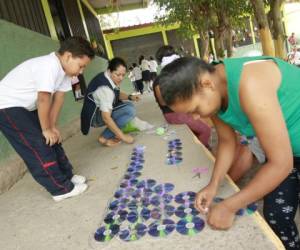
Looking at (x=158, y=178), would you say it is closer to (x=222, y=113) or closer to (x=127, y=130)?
(x=222, y=113)

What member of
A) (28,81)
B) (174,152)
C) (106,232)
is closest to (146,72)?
(174,152)

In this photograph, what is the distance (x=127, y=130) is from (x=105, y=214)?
224 centimetres

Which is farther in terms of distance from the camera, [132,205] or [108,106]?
[108,106]

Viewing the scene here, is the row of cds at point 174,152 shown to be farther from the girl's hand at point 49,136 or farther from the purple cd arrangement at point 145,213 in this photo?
the girl's hand at point 49,136

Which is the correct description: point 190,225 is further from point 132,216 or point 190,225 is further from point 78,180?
point 78,180

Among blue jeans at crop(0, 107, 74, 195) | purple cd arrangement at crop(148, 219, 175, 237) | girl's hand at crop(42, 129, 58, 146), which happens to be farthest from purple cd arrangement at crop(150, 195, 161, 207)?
girl's hand at crop(42, 129, 58, 146)

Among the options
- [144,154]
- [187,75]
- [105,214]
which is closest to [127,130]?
[144,154]

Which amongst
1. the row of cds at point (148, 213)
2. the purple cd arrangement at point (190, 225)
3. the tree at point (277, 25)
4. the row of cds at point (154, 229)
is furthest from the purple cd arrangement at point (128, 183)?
the tree at point (277, 25)

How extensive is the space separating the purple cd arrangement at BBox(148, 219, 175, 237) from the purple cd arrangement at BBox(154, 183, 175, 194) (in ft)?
1.21

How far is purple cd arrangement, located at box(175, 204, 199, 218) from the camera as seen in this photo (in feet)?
5.40

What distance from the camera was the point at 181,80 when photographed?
4.12ft

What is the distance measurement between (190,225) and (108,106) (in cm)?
204

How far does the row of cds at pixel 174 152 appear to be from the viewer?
2520mm

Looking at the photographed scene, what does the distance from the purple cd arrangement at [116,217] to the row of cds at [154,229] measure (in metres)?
0.06
